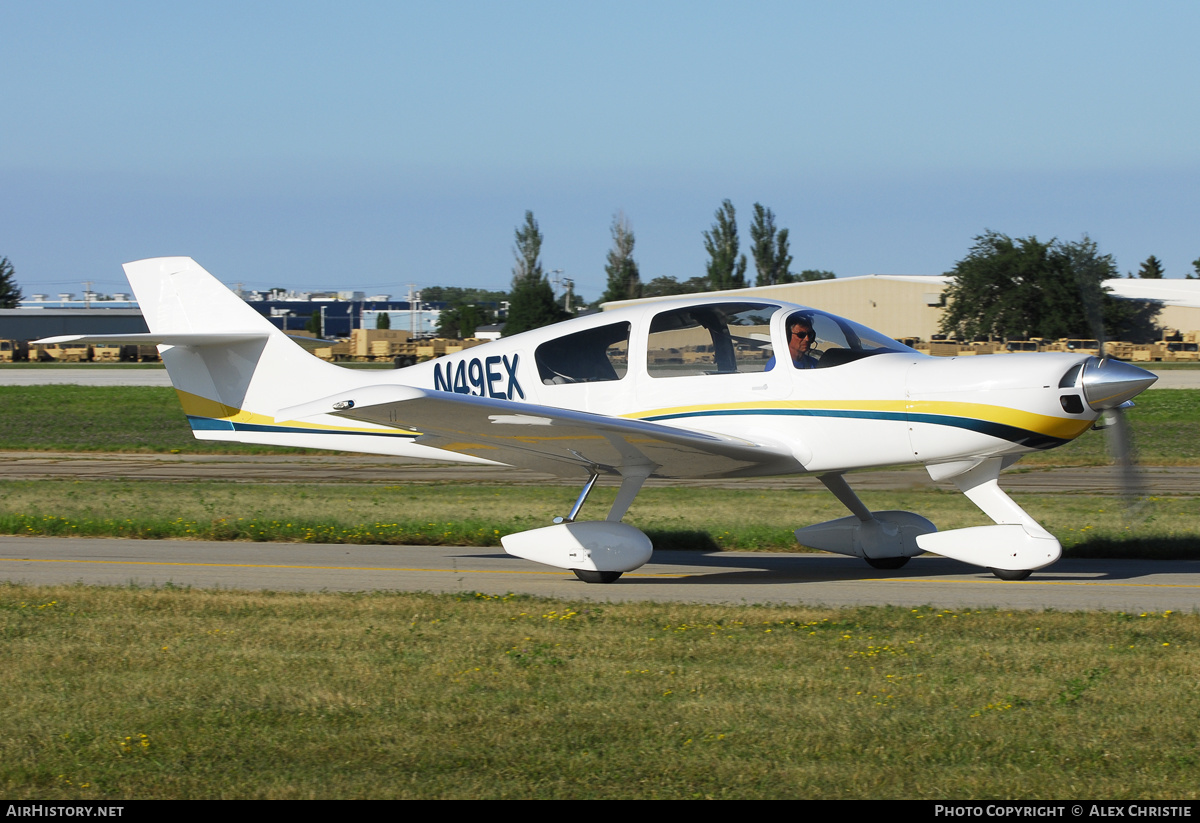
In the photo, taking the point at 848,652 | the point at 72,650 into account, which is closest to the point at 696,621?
the point at 848,652

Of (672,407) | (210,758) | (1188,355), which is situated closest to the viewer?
(210,758)

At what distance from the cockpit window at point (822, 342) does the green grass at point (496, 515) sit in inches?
117

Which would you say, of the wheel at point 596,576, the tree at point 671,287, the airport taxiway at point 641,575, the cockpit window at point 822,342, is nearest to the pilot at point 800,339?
the cockpit window at point 822,342

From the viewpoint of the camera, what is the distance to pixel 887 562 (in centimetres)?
1014

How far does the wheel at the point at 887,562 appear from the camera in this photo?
10117 millimetres

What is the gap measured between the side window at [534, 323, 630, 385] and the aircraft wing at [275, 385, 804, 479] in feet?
2.28

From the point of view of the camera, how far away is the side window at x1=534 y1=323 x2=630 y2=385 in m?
9.80

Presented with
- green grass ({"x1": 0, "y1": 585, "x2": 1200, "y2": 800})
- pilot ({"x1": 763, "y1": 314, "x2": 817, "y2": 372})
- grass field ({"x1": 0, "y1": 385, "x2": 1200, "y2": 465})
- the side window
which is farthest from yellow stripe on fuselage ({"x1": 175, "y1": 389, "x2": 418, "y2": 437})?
grass field ({"x1": 0, "y1": 385, "x2": 1200, "y2": 465})

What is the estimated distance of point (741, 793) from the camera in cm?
426

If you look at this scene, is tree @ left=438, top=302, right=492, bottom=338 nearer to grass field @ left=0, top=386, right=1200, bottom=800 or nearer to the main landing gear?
the main landing gear

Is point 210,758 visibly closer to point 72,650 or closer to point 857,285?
point 72,650

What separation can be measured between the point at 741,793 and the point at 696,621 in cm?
326

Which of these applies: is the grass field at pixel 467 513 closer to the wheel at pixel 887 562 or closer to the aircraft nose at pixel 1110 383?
the wheel at pixel 887 562
